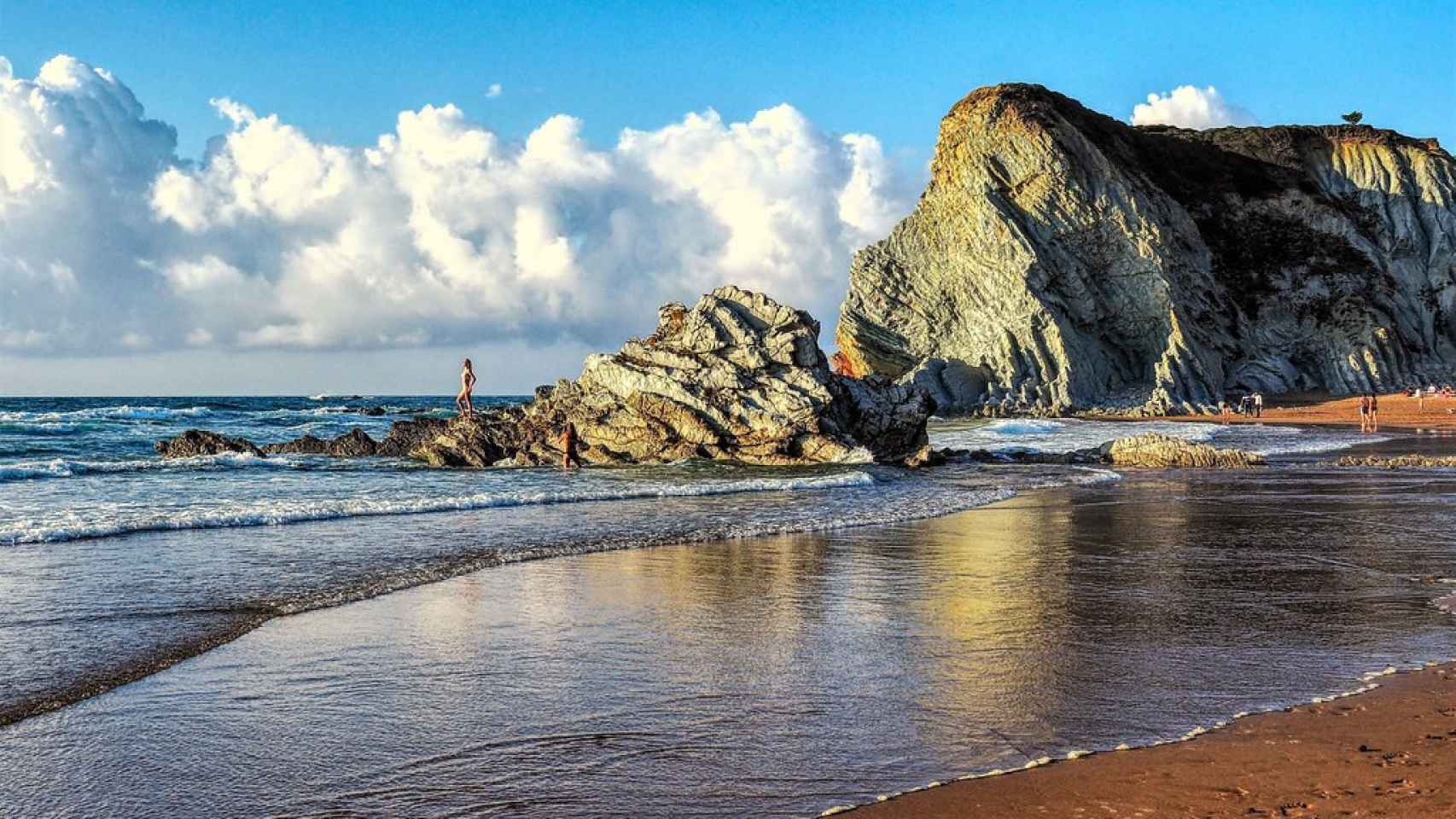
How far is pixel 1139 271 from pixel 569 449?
47.3 meters

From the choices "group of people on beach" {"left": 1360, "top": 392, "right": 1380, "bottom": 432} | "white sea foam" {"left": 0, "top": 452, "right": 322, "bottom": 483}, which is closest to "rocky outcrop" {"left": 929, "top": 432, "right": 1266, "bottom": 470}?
"white sea foam" {"left": 0, "top": 452, "right": 322, "bottom": 483}

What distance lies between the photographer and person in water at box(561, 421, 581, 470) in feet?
87.7

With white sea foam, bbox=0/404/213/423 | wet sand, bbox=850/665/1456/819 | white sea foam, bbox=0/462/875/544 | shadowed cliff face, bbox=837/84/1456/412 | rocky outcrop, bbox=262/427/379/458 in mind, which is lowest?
wet sand, bbox=850/665/1456/819

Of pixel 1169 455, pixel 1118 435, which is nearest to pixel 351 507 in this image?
pixel 1169 455

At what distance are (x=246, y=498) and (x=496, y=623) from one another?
11486 mm

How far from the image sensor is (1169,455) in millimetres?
26344

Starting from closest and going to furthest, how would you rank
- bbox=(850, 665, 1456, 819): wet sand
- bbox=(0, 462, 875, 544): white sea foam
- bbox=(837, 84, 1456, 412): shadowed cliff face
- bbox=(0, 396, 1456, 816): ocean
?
bbox=(850, 665, 1456, 819): wet sand
bbox=(0, 396, 1456, 816): ocean
bbox=(0, 462, 875, 544): white sea foam
bbox=(837, 84, 1456, 412): shadowed cliff face

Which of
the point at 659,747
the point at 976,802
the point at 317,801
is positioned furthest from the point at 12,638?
the point at 976,802

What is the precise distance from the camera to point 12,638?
7.24 meters

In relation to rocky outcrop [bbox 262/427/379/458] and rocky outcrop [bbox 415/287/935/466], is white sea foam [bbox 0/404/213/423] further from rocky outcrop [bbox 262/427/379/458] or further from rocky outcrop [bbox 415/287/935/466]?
rocky outcrop [bbox 415/287/935/466]

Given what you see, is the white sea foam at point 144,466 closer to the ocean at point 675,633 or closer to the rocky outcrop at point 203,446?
the rocky outcrop at point 203,446

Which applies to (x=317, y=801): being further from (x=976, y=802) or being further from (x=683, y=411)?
(x=683, y=411)

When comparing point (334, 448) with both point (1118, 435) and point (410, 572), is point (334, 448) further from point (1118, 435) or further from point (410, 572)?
point (1118, 435)

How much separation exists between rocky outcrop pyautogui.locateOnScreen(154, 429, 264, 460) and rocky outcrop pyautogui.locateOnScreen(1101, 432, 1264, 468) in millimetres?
22404
